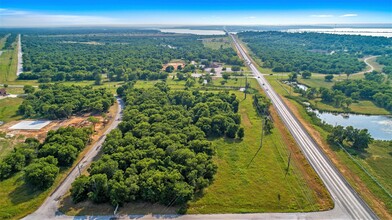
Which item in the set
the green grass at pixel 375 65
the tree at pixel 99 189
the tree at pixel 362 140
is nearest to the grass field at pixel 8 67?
the tree at pixel 99 189

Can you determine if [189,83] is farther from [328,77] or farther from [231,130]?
[328,77]

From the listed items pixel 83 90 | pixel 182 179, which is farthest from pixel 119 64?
pixel 182 179

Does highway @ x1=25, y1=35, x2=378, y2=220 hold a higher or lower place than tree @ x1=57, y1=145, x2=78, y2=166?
lower

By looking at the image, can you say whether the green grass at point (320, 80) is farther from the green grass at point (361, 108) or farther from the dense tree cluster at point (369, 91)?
the green grass at point (361, 108)

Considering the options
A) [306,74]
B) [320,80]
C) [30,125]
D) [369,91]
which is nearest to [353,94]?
[369,91]

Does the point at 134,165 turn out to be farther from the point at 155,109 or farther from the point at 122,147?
the point at 155,109

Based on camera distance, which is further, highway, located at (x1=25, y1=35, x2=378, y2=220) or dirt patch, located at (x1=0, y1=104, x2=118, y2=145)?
dirt patch, located at (x1=0, y1=104, x2=118, y2=145)

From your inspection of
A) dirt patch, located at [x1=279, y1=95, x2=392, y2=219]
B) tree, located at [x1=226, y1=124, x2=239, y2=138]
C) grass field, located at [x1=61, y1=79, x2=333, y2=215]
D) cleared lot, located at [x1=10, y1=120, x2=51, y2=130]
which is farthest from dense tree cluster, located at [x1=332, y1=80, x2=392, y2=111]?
cleared lot, located at [x1=10, y1=120, x2=51, y2=130]

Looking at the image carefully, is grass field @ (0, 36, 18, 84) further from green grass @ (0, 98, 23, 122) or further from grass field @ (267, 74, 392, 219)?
grass field @ (267, 74, 392, 219)
